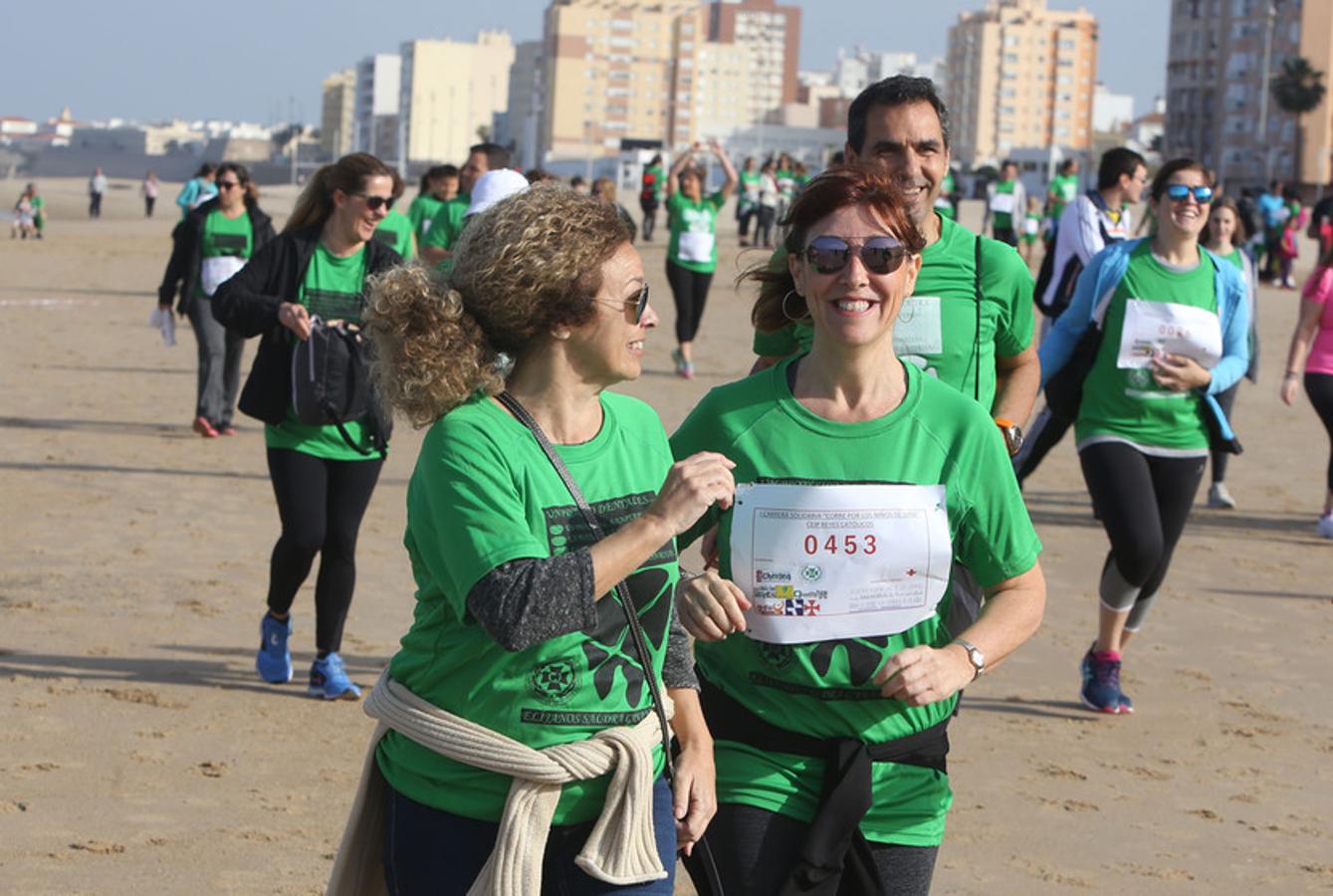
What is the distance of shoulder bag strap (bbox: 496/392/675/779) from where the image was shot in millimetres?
3135

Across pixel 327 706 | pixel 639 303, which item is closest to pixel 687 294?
pixel 327 706

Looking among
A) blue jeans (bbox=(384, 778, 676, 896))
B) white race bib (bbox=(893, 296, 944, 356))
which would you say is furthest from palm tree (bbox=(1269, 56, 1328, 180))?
blue jeans (bbox=(384, 778, 676, 896))

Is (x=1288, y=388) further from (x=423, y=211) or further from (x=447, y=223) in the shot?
(x=423, y=211)

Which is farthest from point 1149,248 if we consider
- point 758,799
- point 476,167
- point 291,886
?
point 476,167

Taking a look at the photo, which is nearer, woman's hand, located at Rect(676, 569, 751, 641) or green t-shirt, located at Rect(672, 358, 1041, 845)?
woman's hand, located at Rect(676, 569, 751, 641)

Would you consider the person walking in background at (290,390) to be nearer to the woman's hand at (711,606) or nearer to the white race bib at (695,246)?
the woman's hand at (711,606)

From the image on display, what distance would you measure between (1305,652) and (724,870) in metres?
6.35

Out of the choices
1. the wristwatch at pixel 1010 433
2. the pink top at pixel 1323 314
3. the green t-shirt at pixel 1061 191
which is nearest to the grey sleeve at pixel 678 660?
the wristwatch at pixel 1010 433

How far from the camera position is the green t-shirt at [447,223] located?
1361 cm

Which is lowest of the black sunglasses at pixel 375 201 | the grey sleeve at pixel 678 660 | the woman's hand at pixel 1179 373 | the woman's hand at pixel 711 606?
the grey sleeve at pixel 678 660

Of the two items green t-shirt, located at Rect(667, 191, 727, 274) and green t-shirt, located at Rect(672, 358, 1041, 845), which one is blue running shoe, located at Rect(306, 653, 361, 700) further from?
green t-shirt, located at Rect(667, 191, 727, 274)

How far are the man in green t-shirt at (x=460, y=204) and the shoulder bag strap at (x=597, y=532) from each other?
8925mm

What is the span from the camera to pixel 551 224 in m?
3.17

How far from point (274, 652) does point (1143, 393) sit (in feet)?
11.3
